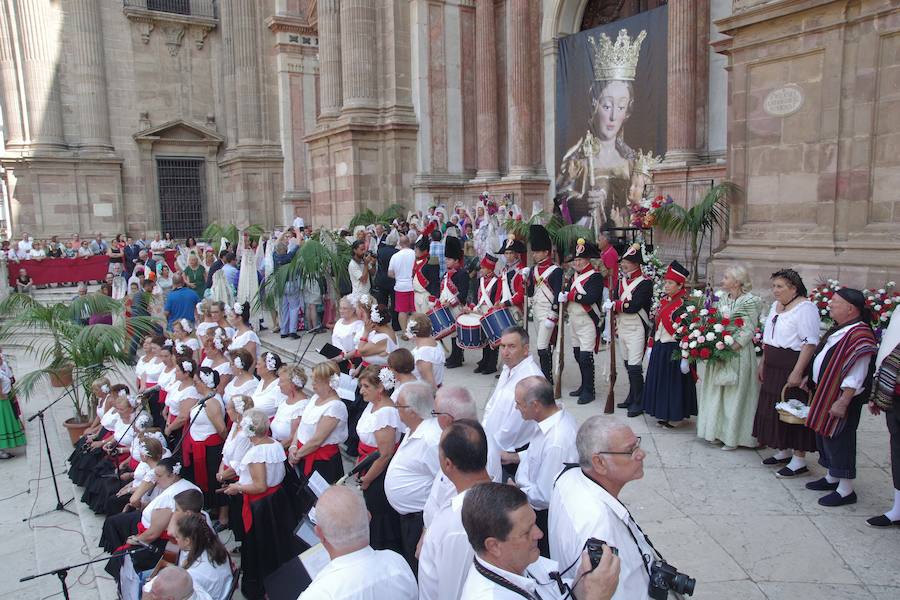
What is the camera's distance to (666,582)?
273 centimetres

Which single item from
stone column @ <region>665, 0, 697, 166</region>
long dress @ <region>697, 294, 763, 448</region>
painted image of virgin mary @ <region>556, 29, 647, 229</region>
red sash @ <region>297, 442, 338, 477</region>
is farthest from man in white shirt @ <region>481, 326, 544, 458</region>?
painted image of virgin mary @ <region>556, 29, 647, 229</region>

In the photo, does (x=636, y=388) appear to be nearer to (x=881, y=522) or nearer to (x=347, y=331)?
(x=881, y=522)

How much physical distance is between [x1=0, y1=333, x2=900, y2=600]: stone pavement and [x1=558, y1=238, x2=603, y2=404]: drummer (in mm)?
384

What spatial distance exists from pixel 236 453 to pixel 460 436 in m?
2.99

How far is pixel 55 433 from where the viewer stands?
390 inches

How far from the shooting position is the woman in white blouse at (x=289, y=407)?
5816 millimetres

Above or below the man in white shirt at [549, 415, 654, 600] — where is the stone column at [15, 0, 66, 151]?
above

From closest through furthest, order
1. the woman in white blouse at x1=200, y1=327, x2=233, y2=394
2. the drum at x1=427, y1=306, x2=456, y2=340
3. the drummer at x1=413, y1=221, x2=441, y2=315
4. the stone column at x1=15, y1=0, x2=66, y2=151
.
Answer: the woman in white blouse at x1=200, y1=327, x2=233, y2=394 < the drum at x1=427, y1=306, x2=456, y2=340 < the drummer at x1=413, y1=221, x2=441, y2=315 < the stone column at x1=15, y1=0, x2=66, y2=151

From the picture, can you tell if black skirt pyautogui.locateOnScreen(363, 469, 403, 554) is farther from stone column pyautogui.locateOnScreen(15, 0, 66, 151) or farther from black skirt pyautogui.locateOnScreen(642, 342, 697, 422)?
stone column pyautogui.locateOnScreen(15, 0, 66, 151)

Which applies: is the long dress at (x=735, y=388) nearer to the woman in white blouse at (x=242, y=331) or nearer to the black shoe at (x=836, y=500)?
the black shoe at (x=836, y=500)

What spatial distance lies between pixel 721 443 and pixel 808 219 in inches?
148

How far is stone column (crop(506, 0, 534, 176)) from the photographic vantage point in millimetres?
16250

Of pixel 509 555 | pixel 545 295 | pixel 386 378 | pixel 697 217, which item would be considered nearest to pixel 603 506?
pixel 509 555

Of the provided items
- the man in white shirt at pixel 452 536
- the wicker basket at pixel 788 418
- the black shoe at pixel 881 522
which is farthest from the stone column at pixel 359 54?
the man in white shirt at pixel 452 536
